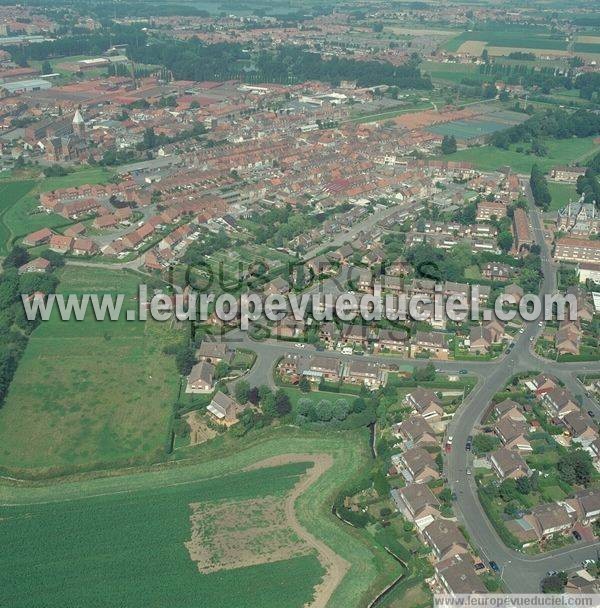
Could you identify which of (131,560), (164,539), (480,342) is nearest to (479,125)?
(480,342)

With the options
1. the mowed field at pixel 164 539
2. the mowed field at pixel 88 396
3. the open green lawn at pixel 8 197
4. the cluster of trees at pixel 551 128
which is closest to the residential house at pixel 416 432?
the mowed field at pixel 164 539

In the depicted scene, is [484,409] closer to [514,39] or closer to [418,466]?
[418,466]

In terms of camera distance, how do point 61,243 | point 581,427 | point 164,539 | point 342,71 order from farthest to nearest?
point 342,71, point 61,243, point 581,427, point 164,539

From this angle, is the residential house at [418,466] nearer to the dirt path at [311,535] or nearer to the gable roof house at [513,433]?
the dirt path at [311,535]

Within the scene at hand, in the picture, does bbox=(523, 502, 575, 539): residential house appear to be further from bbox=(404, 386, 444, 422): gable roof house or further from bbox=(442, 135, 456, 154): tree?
bbox=(442, 135, 456, 154): tree

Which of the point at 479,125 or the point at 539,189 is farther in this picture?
the point at 479,125
